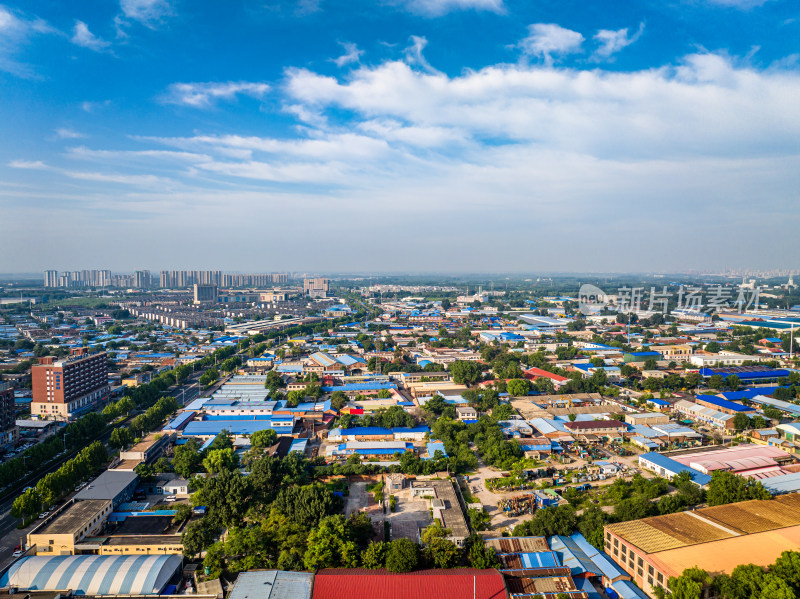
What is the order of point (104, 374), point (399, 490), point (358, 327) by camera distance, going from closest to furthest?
point (399, 490) → point (104, 374) → point (358, 327)

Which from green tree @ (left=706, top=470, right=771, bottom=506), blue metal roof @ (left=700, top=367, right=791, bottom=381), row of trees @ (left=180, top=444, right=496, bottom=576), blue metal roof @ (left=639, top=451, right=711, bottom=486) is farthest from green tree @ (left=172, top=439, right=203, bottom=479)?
blue metal roof @ (left=700, top=367, right=791, bottom=381)

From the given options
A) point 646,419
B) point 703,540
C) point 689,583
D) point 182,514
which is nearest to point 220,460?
point 182,514

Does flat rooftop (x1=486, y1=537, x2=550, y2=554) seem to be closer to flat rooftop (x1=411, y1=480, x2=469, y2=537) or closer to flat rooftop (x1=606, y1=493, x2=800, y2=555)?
flat rooftop (x1=411, y1=480, x2=469, y2=537)

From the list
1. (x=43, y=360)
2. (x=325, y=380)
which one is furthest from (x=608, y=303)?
(x=43, y=360)

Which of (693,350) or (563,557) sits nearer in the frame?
(563,557)

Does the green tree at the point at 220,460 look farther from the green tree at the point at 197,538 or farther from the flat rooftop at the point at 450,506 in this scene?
the flat rooftop at the point at 450,506

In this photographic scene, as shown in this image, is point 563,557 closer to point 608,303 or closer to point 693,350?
point 693,350
